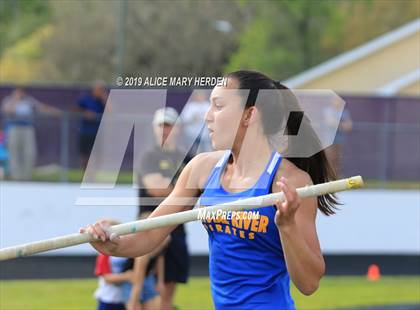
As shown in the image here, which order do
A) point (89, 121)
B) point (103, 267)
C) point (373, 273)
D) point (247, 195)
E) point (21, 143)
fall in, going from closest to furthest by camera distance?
point (247, 195), point (103, 267), point (373, 273), point (21, 143), point (89, 121)

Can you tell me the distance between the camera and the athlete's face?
140 inches

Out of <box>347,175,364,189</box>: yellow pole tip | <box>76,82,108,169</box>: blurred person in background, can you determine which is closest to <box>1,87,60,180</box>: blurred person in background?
<box>76,82,108,169</box>: blurred person in background

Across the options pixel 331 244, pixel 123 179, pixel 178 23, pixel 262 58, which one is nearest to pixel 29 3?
pixel 178 23

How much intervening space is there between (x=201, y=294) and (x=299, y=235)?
6.62 m

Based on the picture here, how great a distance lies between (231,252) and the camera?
3568 millimetres

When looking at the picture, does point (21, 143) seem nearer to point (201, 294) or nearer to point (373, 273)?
point (201, 294)

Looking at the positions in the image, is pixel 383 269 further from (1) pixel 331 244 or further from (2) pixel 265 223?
(2) pixel 265 223

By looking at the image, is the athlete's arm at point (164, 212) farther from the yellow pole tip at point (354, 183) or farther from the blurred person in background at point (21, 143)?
the blurred person in background at point (21, 143)

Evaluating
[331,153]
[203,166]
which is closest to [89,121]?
[331,153]

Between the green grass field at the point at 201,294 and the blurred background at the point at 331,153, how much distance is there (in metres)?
0.02

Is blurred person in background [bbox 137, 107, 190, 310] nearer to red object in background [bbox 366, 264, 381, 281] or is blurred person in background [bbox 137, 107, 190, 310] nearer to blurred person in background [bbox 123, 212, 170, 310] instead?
blurred person in background [bbox 123, 212, 170, 310]

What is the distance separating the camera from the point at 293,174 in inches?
138

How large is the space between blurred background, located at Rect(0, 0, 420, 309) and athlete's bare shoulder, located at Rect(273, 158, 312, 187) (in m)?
1.78

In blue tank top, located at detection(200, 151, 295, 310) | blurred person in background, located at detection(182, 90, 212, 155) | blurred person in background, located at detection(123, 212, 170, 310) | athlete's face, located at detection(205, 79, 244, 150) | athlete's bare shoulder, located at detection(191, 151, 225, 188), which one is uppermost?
athlete's face, located at detection(205, 79, 244, 150)
